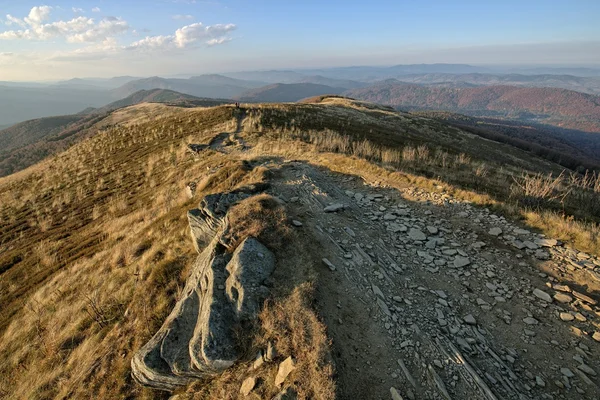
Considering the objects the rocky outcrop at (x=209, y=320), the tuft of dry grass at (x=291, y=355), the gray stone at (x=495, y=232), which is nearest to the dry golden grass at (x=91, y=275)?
the rocky outcrop at (x=209, y=320)

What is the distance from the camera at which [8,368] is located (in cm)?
898

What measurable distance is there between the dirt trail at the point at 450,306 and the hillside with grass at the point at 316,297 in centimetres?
4

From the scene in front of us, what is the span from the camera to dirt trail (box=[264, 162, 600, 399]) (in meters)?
5.51

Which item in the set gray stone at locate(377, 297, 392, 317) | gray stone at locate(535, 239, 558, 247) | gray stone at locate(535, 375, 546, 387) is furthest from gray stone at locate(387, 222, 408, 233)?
gray stone at locate(535, 375, 546, 387)

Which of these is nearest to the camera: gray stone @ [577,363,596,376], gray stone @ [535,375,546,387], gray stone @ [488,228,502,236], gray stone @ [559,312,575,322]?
gray stone @ [535,375,546,387]

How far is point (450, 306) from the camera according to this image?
7.20 meters

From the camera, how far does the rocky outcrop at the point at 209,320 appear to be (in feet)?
20.5

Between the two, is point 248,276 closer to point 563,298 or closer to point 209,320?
point 209,320

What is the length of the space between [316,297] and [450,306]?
11.7ft

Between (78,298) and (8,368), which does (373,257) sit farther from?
(8,368)

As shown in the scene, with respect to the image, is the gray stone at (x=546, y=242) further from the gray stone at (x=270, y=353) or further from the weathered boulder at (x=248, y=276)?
the gray stone at (x=270, y=353)

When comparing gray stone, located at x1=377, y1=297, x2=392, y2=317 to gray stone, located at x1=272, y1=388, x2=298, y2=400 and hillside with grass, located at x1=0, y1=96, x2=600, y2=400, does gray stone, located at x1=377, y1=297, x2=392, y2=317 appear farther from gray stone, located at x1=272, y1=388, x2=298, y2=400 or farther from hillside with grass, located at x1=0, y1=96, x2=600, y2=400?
gray stone, located at x1=272, y1=388, x2=298, y2=400

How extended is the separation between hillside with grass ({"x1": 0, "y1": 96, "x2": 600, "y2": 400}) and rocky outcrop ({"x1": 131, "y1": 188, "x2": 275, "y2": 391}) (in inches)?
1.6

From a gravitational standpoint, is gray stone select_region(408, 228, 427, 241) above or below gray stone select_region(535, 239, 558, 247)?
below
